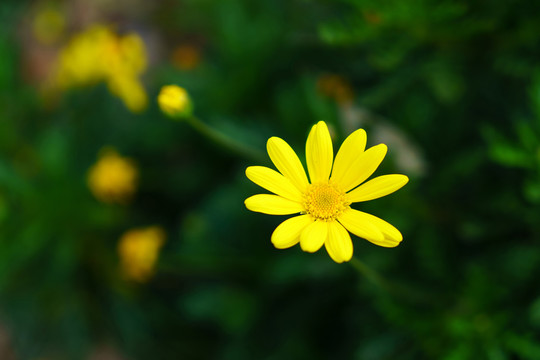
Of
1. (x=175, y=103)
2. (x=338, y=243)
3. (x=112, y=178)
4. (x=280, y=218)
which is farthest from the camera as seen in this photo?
(x=112, y=178)

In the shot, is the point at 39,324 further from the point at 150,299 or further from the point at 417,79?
the point at 417,79

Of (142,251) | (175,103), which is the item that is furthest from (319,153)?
(142,251)

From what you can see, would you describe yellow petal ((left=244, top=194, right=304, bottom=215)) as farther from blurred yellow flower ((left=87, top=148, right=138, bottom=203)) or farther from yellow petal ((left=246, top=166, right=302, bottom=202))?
blurred yellow flower ((left=87, top=148, right=138, bottom=203))

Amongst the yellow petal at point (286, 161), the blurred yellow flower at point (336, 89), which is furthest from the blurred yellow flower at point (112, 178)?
Result: the yellow petal at point (286, 161)

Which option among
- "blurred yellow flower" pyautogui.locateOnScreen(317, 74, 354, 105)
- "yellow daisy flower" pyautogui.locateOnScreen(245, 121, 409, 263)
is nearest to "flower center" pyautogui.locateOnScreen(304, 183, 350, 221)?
"yellow daisy flower" pyautogui.locateOnScreen(245, 121, 409, 263)

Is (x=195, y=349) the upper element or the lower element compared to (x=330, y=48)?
lower

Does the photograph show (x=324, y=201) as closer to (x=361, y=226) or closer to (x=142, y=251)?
(x=361, y=226)

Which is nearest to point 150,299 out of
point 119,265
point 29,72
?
point 119,265

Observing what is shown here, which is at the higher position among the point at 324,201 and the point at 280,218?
the point at 280,218
